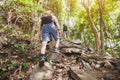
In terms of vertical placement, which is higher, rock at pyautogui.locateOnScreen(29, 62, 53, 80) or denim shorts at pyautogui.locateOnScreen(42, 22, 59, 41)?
denim shorts at pyautogui.locateOnScreen(42, 22, 59, 41)

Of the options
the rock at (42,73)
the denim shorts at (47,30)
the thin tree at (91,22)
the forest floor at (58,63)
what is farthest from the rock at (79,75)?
the thin tree at (91,22)

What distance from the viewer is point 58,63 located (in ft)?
23.5

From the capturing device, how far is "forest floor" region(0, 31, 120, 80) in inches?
251

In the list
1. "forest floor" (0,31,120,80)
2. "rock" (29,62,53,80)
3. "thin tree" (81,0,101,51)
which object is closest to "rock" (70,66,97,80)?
"forest floor" (0,31,120,80)

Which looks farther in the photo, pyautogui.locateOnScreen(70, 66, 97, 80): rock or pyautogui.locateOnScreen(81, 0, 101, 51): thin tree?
pyautogui.locateOnScreen(81, 0, 101, 51): thin tree

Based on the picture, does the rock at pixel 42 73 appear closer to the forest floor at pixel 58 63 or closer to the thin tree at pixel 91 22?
the forest floor at pixel 58 63

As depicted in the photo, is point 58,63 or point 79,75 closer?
point 79,75

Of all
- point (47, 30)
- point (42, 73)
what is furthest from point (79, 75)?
point (47, 30)

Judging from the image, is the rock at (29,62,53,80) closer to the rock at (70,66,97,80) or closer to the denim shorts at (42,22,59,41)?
the rock at (70,66,97,80)

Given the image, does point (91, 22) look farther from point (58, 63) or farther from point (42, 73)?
point (42, 73)

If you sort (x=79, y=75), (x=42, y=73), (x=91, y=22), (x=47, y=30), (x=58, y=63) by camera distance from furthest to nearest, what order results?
(x=91, y=22)
(x=58, y=63)
(x=47, y=30)
(x=42, y=73)
(x=79, y=75)

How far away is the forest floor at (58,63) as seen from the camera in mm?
6367

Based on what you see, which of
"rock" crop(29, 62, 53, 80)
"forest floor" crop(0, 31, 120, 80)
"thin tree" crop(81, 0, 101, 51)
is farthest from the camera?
"thin tree" crop(81, 0, 101, 51)

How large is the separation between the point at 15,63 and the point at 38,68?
42.5 inches
